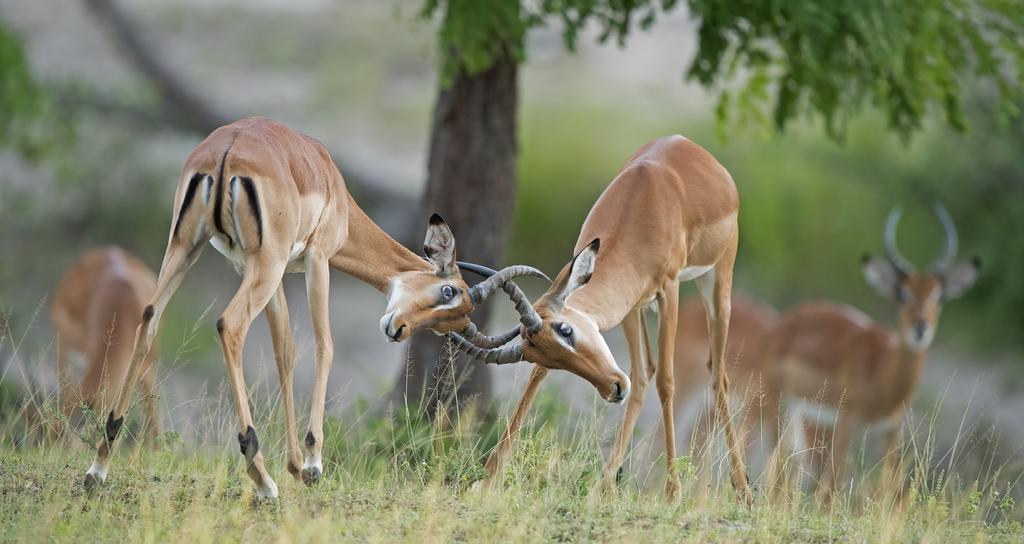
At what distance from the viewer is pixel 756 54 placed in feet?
25.3

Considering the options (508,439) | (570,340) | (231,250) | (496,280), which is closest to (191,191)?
(231,250)

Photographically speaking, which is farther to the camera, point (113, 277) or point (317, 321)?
point (113, 277)

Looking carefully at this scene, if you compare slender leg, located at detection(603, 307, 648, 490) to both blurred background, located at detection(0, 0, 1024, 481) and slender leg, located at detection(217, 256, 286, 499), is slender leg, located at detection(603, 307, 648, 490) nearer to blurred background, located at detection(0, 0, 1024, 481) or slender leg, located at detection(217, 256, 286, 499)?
slender leg, located at detection(217, 256, 286, 499)

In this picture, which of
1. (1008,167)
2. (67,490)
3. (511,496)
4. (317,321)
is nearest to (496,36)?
(317,321)

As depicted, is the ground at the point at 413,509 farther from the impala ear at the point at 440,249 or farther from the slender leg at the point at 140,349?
the impala ear at the point at 440,249

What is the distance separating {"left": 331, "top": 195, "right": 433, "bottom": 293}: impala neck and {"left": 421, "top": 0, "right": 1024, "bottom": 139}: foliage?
5.16 ft

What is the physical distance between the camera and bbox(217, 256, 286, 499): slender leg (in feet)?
16.2

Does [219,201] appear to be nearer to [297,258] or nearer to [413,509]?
[297,258]

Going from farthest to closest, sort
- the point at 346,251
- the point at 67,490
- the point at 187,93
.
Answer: the point at 187,93, the point at 346,251, the point at 67,490

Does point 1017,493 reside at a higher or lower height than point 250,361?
higher

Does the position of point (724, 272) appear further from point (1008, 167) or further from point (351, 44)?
point (351, 44)

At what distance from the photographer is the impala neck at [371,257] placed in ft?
19.3

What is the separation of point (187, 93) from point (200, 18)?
17.9 feet

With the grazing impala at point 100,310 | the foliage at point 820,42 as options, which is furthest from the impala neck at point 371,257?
the grazing impala at point 100,310
